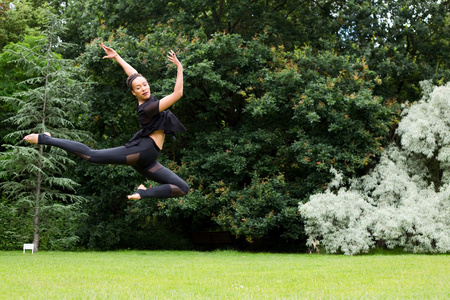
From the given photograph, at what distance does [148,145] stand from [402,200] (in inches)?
463

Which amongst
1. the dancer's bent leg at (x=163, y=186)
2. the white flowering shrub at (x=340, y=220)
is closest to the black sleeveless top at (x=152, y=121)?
the dancer's bent leg at (x=163, y=186)

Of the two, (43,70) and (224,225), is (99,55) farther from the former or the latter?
(224,225)

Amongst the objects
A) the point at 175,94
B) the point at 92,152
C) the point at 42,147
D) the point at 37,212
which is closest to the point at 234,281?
the point at 92,152

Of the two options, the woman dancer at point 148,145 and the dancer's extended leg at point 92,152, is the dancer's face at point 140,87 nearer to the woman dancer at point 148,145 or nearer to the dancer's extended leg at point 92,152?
the woman dancer at point 148,145

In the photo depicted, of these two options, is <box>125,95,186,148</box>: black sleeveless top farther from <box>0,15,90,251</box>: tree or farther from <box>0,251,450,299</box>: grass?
<box>0,15,90,251</box>: tree

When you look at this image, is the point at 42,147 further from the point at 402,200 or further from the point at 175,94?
the point at 175,94

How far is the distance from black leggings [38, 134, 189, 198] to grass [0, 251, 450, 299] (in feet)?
4.72

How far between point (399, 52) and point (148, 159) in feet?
47.5

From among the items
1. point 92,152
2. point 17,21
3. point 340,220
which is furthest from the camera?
point 17,21

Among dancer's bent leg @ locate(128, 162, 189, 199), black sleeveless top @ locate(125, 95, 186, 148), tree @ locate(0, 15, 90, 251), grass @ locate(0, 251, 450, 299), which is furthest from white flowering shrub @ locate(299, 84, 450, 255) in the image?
black sleeveless top @ locate(125, 95, 186, 148)

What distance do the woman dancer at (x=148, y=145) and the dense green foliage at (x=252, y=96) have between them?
976cm

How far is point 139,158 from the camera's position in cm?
561

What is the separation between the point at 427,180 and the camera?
16.7 meters

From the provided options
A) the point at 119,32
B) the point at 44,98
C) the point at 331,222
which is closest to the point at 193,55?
the point at 119,32
